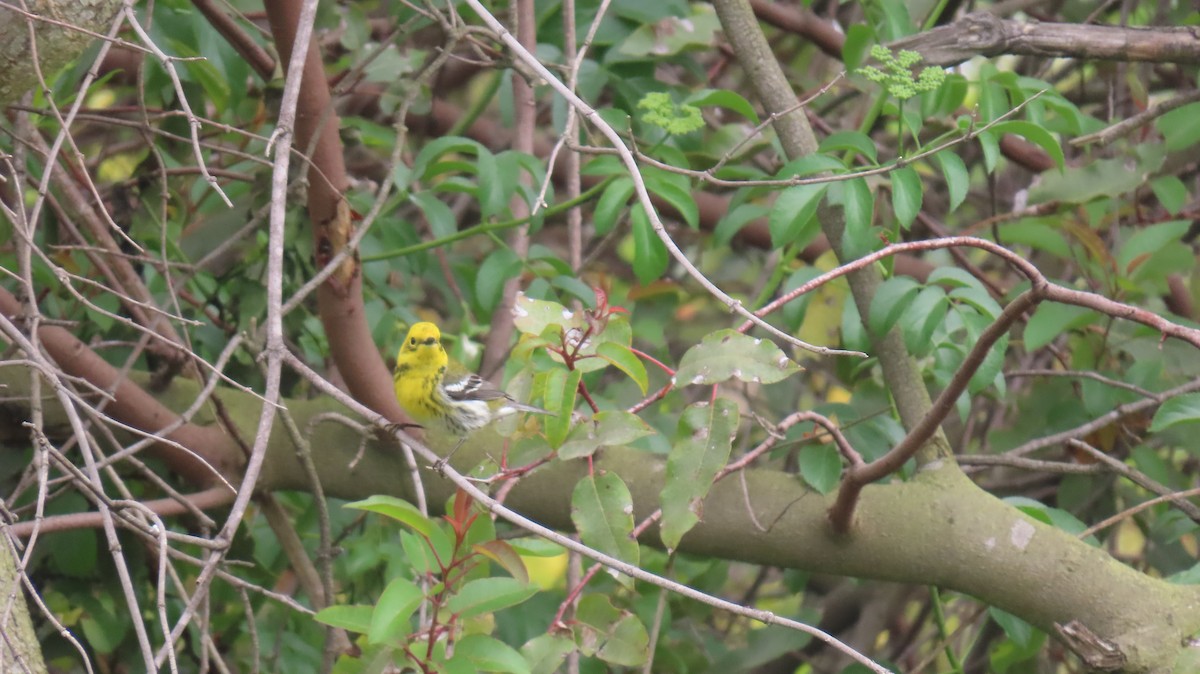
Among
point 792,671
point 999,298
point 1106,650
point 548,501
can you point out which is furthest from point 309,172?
point 792,671

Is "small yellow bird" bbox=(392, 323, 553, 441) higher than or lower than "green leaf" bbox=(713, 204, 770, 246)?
lower

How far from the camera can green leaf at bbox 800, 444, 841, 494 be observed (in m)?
2.69

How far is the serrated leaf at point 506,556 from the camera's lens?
2125 millimetres

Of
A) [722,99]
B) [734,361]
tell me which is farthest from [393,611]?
[722,99]

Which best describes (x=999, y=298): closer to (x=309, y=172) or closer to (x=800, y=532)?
(x=800, y=532)

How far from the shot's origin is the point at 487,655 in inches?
79.2

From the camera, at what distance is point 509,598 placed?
1995 millimetres

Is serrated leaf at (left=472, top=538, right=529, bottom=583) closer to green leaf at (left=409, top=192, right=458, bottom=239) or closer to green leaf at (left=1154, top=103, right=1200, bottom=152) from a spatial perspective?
green leaf at (left=409, top=192, right=458, bottom=239)

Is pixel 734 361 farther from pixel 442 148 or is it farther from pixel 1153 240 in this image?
pixel 1153 240

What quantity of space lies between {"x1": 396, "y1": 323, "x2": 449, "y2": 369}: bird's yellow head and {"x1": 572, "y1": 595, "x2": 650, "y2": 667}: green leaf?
1200 millimetres

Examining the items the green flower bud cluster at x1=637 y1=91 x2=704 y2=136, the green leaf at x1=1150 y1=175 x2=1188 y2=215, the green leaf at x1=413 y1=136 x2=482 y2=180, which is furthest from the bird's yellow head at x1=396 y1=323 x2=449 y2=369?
the green leaf at x1=1150 y1=175 x2=1188 y2=215

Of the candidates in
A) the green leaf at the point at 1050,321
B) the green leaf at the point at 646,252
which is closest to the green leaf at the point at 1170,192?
the green leaf at the point at 1050,321

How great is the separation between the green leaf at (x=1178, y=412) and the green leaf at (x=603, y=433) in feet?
4.02

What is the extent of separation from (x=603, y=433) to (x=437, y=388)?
1533 millimetres
